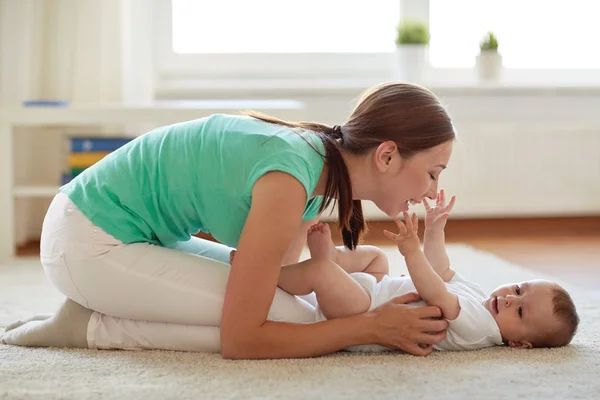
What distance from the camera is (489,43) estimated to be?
12.4 feet

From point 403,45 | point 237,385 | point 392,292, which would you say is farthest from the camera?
point 403,45

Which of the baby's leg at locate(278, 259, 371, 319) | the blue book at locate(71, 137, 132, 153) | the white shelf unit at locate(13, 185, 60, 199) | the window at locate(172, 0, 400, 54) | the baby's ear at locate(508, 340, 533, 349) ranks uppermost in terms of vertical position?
the window at locate(172, 0, 400, 54)

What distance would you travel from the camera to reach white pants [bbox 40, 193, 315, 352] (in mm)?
1545

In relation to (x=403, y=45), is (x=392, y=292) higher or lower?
lower

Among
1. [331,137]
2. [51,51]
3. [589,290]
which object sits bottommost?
[589,290]

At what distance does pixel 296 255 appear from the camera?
5.90ft

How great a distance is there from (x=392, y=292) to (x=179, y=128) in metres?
0.54

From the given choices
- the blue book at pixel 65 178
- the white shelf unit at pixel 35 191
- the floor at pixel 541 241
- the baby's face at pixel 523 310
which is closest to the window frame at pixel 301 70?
the floor at pixel 541 241

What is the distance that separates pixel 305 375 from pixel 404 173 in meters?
0.42

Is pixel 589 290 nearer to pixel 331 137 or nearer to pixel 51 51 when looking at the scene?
pixel 331 137

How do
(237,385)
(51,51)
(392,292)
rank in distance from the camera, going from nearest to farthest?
(237,385), (392,292), (51,51)

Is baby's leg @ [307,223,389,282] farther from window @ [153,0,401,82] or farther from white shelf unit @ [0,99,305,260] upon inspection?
window @ [153,0,401,82]

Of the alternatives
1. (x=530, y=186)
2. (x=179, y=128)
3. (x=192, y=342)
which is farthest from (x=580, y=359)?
(x=530, y=186)

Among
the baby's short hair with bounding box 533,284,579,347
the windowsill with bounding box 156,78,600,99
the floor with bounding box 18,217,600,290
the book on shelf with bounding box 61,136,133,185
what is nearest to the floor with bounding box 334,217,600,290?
the floor with bounding box 18,217,600,290
